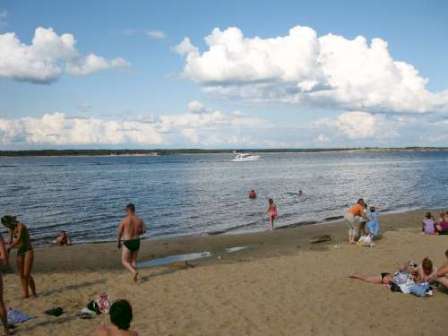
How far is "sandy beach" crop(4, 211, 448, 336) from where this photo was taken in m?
9.08

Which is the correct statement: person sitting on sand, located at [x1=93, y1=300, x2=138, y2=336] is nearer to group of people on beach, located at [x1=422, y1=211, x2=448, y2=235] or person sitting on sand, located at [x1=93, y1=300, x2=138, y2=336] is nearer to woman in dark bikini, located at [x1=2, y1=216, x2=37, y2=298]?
woman in dark bikini, located at [x1=2, y1=216, x2=37, y2=298]

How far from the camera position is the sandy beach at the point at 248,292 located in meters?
9.08

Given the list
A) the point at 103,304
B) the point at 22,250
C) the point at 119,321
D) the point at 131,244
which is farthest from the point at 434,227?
→ the point at 119,321

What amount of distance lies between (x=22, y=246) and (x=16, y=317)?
1609mm

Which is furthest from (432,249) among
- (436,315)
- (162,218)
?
(162,218)

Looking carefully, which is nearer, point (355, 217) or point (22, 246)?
point (22, 246)

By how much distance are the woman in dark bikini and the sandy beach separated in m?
0.48

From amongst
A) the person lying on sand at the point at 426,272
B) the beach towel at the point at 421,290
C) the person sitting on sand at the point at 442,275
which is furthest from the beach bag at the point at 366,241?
the beach towel at the point at 421,290

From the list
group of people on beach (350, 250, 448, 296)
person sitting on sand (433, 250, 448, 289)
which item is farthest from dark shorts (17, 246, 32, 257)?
person sitting on sand (433, 250, 448, 289)

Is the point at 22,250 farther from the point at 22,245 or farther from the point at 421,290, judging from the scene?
the point at 421,290

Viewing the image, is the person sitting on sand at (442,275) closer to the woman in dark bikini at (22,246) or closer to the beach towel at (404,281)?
the beach towel at (404,281)

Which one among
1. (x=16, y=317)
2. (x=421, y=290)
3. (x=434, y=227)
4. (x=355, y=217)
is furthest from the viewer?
(x=434, y=227)

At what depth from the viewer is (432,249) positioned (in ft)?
53.7

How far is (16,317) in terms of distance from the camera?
9.09m
